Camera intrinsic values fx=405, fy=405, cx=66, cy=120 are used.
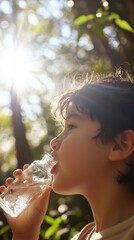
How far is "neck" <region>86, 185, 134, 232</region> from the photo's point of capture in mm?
1417

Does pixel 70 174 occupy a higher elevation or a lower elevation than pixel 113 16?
lower

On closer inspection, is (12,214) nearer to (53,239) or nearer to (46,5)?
(53,239)

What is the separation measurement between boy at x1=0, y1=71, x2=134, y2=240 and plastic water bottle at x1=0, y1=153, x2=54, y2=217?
0.18 metres

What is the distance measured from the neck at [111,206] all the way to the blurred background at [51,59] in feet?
2.54

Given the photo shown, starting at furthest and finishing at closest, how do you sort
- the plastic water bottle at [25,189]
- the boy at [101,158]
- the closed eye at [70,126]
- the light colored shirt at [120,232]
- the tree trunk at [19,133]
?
the tree trunk at [19,133]
the plastic water bottle at [25,189]
the closed eye at [70,126]
the boy at [101,158]
the light colored shirt at [120,232]

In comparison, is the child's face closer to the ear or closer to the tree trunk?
the ear

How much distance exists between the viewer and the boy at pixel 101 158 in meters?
1.45

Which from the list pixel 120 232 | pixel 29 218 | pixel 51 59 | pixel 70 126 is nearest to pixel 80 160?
pixel 70 126

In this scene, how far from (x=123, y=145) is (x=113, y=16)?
815mm

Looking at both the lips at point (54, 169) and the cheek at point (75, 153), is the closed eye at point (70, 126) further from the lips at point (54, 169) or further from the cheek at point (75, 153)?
the lips at point (54, 169)

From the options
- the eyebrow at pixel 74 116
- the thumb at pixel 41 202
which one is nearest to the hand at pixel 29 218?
the thumb at pixel 41 202

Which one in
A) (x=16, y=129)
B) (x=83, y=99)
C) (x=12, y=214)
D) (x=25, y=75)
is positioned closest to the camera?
(x=83, y=99)

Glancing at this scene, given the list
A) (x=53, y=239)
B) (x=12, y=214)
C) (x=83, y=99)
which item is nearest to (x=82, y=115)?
(x=83, y=99)

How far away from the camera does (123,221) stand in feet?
4.56
